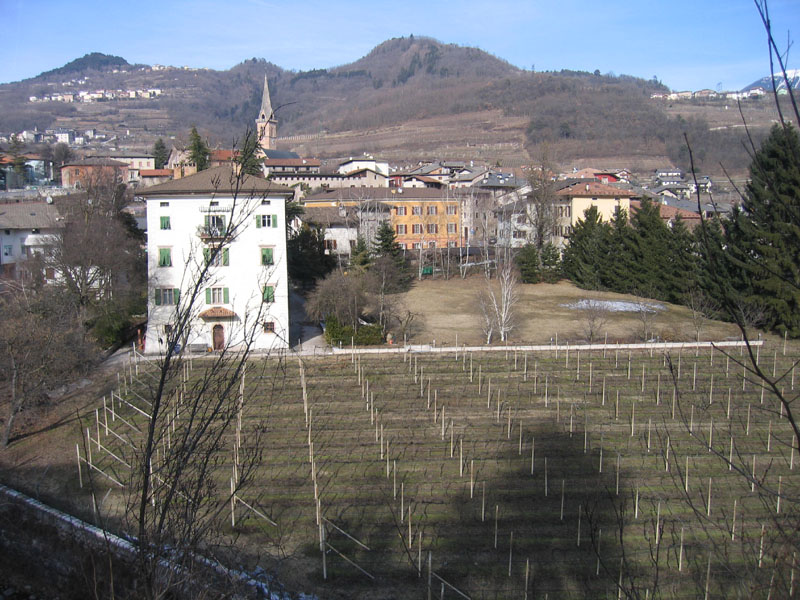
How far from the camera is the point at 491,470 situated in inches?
557

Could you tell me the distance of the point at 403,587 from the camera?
10383mm

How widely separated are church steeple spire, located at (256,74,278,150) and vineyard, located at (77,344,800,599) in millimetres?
4324

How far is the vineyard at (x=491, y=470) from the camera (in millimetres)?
10625

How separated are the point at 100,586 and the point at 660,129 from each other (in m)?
124

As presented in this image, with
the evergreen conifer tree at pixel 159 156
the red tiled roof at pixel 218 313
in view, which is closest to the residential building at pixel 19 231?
the red tiled roof at pixel 218 313

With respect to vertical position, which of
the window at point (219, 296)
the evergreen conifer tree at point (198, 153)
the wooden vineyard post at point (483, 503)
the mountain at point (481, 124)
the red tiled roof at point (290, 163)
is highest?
the mountain at point (481, 124)

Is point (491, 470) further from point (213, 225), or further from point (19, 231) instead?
point (19, 231)

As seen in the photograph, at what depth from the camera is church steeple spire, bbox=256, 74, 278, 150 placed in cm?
314

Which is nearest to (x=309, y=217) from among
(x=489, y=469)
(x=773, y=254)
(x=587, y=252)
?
(x=587, y=252)

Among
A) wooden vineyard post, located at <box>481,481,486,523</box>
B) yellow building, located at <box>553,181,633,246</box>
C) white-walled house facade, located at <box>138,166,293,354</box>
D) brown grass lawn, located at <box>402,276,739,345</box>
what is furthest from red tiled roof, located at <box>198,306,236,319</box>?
yellow building, located at <box>553,181,633,246</box>

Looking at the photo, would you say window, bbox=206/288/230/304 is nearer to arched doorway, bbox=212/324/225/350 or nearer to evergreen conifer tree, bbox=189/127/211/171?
arched doorway, bbox=212/324/225/350

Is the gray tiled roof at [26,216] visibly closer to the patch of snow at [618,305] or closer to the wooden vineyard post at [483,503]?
the patch of snow at [618,305]

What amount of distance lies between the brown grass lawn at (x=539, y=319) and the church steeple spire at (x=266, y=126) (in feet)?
32.9

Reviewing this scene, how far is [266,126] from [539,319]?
Answer: 26932mm
